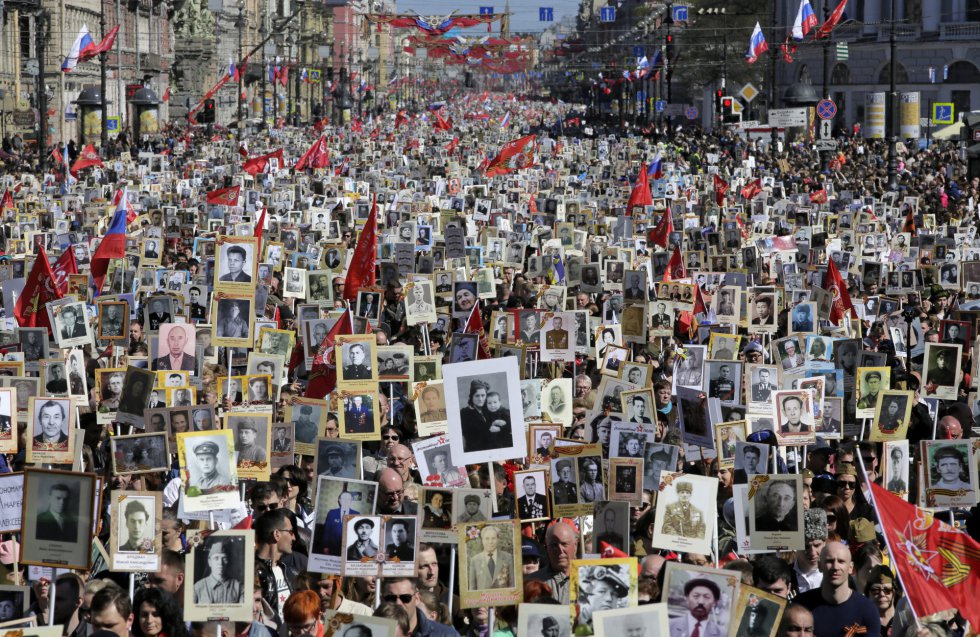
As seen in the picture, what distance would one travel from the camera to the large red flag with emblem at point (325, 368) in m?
13.6

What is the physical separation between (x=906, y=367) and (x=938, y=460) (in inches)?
199

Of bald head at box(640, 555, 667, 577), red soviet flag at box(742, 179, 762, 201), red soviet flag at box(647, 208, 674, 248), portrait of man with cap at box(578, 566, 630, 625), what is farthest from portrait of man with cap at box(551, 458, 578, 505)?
red soviet flag at box(742, 179, 762, 201)

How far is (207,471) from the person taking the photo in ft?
31.3

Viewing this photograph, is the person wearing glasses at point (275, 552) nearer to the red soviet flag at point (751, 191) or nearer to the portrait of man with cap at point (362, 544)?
the portrait of man with cap at point (362, 544)

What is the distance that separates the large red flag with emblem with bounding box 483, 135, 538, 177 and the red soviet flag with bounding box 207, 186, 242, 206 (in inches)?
283

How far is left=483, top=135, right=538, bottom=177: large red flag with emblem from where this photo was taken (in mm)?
34125

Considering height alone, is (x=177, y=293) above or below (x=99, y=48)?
below

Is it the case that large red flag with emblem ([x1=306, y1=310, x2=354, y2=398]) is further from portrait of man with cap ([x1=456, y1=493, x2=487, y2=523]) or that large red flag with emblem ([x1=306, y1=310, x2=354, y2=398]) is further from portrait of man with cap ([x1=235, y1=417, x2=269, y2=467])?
portrait of man with cap ([x1=456, y1=493, x2=487, y2=523])

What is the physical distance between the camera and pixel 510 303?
17859mm

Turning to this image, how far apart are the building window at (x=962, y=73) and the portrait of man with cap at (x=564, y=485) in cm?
6564

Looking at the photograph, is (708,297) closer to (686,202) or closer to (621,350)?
(621,350)

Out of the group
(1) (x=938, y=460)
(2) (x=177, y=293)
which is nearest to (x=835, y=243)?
(2) (x=177, y=293)

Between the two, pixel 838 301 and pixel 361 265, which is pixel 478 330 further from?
pixel 838 301

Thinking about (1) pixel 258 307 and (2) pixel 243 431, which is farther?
(1) pixel 258 307
